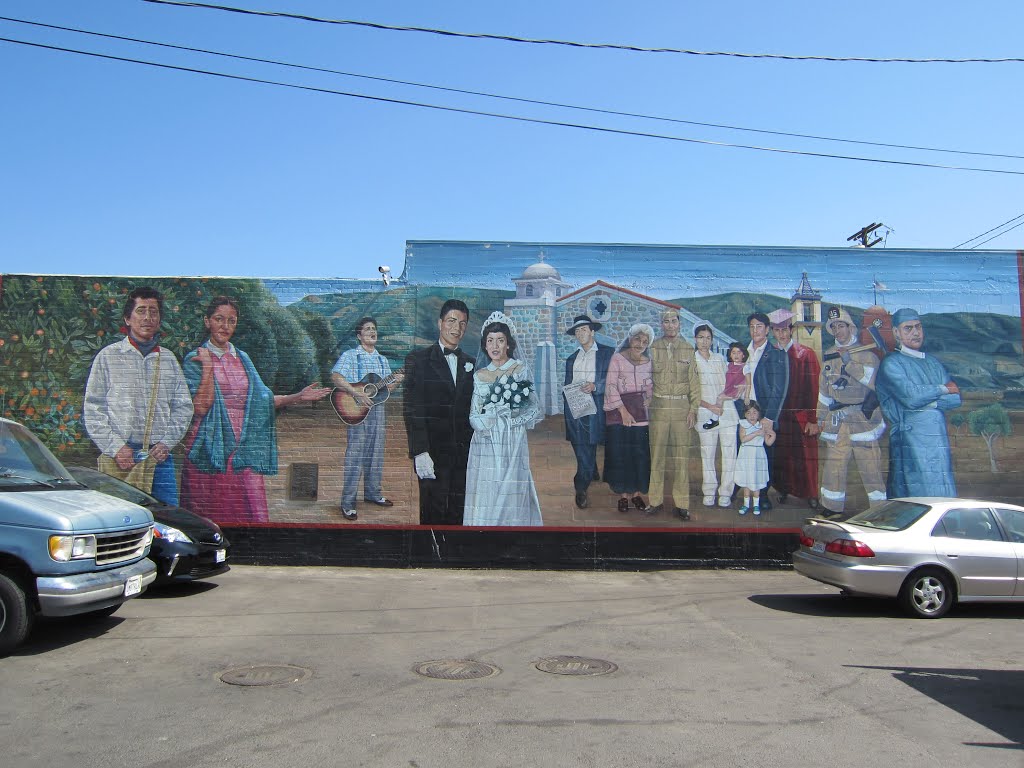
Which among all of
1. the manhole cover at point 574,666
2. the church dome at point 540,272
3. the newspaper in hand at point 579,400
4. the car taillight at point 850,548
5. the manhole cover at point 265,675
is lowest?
the manhole cover at point 574,666

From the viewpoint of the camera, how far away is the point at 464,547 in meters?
13.3

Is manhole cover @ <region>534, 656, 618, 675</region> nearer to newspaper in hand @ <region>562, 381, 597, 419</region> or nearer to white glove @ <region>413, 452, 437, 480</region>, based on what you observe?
white glove @ <region>413, 452, 437, 480</region>

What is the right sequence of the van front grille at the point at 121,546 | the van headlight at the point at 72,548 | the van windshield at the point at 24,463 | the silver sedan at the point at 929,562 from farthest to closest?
the silver sedan at the point at 929,562, the van windshield at the point at 24,463, the van front grille at the point at 121,546, the van headlight at the point at 72,548

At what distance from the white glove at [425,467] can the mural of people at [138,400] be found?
396cm

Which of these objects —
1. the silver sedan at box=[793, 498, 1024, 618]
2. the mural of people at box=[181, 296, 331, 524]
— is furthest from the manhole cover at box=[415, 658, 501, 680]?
the mural of people at box=[181, 296, 331, 524]

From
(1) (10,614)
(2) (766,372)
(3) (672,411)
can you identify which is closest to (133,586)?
(1) (10,614)

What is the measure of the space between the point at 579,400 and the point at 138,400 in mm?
7459

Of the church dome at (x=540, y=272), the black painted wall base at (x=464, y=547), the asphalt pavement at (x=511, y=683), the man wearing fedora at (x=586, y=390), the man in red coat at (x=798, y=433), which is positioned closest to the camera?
the asphalt pavement at (x=511, y=683)

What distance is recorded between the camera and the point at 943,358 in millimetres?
14078

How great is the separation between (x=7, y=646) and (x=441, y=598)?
16.4 ft

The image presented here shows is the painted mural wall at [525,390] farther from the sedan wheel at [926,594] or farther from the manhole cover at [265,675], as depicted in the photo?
the manhole cover at [265,675]

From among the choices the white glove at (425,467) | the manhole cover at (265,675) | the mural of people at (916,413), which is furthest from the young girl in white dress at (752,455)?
the manhole cover at (265,675)

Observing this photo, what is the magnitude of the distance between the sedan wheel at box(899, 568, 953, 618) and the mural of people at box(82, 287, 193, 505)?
11.1 meters

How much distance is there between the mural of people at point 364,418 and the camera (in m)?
13.4
